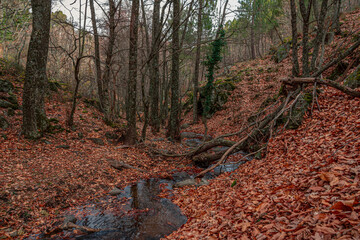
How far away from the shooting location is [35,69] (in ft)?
22.0

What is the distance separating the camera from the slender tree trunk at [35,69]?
660 centimetres

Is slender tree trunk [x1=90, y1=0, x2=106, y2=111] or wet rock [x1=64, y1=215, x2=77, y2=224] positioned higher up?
slender tree trunk [x1=90, y1=0, x2=106, y2=111]

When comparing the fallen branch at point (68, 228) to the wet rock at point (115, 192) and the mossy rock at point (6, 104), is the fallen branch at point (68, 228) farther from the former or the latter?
the mossy rock at point (6, 104)

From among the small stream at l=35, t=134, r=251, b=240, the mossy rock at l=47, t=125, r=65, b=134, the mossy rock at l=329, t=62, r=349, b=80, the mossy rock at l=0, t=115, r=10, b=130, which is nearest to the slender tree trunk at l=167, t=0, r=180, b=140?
the mossy rock at l=47, t=125, r=65, b=134

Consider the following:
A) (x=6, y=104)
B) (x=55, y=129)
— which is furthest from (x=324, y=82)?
(x=6, y=104)

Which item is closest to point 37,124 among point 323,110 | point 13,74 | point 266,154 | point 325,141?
point 13,74

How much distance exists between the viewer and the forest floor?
96.0 inches

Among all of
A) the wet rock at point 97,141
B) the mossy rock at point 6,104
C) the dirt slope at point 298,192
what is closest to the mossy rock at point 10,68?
the mossy rock at point 6,104

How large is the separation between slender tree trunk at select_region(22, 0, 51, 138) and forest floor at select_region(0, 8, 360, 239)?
25.6 inches

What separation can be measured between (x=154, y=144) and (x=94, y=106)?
21.5ft

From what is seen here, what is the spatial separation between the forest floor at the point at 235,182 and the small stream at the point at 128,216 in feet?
1.13

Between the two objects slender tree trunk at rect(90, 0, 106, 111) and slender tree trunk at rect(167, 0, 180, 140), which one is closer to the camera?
slender tree trunk at rect(167, 0, 180, 140)

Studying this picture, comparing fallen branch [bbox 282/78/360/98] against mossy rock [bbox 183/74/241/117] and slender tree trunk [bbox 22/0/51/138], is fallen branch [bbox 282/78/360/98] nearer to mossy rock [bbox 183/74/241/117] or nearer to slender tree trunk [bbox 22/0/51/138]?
slender tree trunk [bbox 22/0/51/138]

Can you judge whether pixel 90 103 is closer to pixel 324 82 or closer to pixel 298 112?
pixel 298 112
